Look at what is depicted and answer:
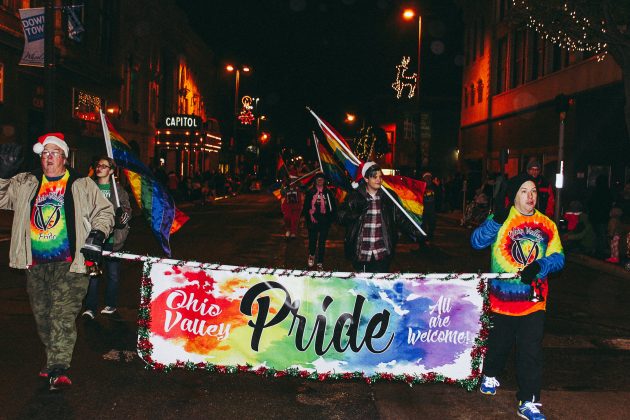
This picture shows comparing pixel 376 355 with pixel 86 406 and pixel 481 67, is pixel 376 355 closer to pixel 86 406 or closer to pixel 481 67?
pixel 86 406

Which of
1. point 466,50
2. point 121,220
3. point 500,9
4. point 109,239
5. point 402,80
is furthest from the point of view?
point 402,80

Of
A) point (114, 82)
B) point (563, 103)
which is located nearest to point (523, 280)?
point (563, 103)

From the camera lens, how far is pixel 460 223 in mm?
26609

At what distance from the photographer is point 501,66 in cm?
3959

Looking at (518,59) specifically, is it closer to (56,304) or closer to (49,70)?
(49,70)

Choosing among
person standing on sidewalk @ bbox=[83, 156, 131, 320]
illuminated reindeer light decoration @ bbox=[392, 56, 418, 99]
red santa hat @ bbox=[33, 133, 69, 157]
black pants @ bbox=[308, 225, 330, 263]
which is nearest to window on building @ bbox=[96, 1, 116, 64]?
illuminated reindeer light decoration @ bbox=[392, 56, 418, 99]

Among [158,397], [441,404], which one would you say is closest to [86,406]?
[158,397]

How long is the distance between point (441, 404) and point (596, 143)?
24702 millimetres

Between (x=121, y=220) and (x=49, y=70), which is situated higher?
(x=49, y=70)

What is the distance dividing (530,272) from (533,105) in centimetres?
2991

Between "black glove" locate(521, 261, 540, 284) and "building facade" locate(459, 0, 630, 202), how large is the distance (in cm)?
1432

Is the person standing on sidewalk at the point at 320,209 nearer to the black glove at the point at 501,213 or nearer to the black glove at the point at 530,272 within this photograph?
the black glove at the point at 501,213

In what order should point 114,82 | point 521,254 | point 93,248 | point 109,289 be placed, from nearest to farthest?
point 521,254, point 93,248, point 109,289, point 114,82

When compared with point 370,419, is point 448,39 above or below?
above
